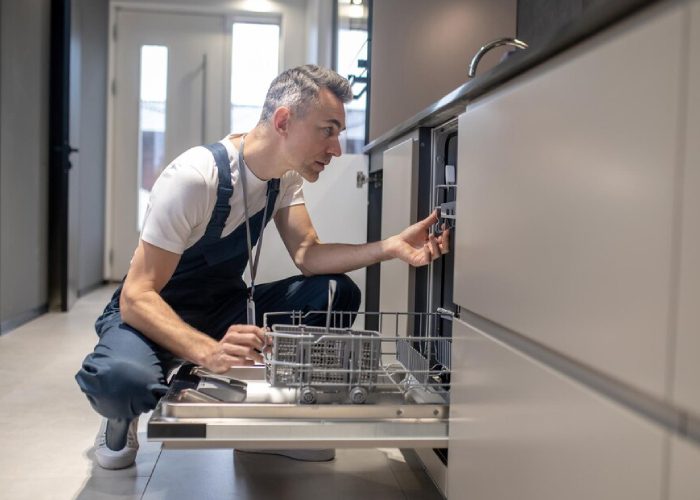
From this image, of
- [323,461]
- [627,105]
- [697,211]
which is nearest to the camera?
[697,211]

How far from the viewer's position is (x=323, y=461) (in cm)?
171

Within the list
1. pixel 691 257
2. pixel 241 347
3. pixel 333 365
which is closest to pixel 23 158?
pixel 241 347

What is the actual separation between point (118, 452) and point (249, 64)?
174 inches

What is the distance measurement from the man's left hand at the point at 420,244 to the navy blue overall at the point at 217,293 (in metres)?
0.26

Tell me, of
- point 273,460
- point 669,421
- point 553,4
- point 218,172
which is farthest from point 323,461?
point 553,4

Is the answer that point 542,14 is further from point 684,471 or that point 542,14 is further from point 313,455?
point 684,471

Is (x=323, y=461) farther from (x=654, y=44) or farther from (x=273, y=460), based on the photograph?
(x=654, y=44)

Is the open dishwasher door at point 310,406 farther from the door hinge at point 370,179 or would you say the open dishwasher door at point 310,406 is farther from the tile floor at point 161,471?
the door hinge at point 370,179

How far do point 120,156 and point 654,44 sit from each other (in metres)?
5.41

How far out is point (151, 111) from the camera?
5.56 metres

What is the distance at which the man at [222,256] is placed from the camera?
1382 millimetres

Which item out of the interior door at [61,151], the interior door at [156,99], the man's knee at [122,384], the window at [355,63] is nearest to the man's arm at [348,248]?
the man's knee at [122,384]

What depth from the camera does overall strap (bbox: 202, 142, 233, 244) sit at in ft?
5.24

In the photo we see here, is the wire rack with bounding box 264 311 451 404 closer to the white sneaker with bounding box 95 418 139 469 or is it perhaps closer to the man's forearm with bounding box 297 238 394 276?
the man's forearm with bounding box 297 238 394 276
